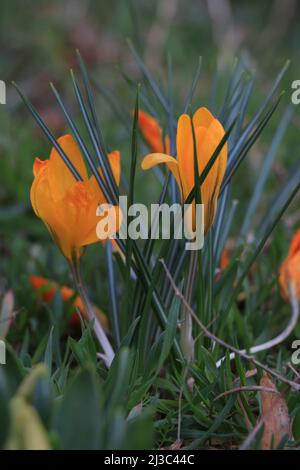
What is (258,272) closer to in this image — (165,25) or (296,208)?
(296,208)

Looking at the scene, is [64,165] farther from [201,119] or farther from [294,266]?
[294,266]

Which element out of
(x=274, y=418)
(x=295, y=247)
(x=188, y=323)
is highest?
(x=295, y=247)

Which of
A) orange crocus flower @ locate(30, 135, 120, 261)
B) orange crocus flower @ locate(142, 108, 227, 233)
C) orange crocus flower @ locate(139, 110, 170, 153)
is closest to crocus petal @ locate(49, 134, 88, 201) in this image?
orange crocus flower @ locate(30, 135, 120, 261)

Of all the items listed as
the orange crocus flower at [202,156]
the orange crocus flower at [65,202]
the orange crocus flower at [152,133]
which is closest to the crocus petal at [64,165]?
the orange crocus flower at [65,202]

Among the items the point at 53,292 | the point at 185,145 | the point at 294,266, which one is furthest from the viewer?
the point at 53,292

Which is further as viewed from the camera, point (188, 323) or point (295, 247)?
point (295, 247)

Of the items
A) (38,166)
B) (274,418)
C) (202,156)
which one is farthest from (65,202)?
(274,418)

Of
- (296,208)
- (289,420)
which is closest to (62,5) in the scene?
(296,208)
